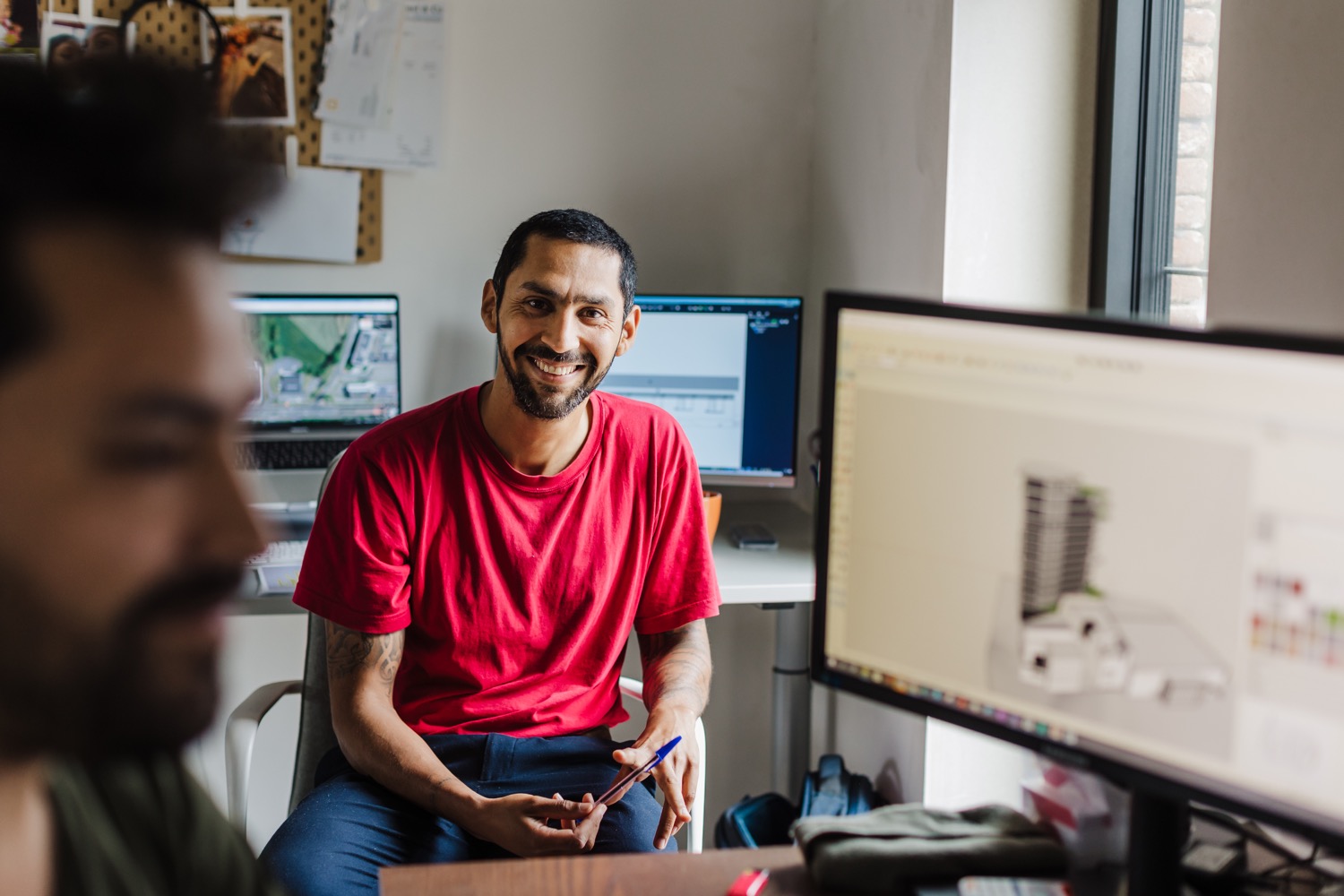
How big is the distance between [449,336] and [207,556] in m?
2.12

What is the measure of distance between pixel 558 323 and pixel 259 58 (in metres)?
1.12

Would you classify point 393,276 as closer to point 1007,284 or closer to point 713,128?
point 713,128

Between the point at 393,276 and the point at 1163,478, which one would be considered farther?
the point at 393,276

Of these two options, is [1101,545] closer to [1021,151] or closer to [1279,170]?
[1279,170]

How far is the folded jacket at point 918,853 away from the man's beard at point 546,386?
823 millimetres

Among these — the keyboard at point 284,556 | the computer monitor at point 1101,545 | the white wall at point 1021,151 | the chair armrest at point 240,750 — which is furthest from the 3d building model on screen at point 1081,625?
the keyboard at point 284,556

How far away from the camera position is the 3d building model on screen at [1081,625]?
83 cm

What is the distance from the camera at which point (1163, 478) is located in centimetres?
83

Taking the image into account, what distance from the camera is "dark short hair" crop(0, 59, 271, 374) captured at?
1.35 ft

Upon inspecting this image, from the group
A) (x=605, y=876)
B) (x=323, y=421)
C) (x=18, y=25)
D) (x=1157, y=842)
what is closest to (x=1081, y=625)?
(x=1157, y=842)

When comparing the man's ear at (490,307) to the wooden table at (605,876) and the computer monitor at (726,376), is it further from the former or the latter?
the wooden table at (605,876)

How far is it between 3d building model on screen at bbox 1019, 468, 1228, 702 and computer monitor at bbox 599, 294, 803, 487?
4.86 ft

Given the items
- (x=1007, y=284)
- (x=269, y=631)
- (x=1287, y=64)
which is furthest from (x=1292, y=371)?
(x=269, y=631)

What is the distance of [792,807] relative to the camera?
222 centimetres
